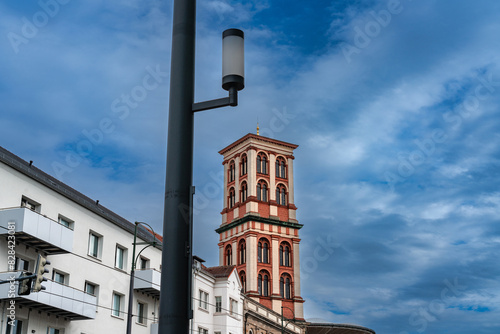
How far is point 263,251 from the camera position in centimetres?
10706

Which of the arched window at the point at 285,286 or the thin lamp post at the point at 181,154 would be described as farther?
the arched window at the point at 285,286

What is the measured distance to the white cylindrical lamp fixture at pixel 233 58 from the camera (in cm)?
553

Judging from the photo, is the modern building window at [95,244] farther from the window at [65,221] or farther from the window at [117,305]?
the window at [117,305]

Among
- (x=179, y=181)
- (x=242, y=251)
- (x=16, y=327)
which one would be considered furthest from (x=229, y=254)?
(x=179, y=181)

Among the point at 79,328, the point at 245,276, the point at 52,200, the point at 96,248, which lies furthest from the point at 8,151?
the point at 245,276

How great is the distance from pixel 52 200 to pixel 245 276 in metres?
69.8

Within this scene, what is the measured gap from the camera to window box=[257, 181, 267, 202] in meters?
111

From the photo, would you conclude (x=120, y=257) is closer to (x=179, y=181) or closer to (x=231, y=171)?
(x=179, y=181)

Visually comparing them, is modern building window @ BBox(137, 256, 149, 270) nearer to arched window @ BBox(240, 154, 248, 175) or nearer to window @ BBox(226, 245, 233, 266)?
window @ BBox(226, 245, 233, 266)

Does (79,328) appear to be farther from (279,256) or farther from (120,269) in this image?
(279,256)

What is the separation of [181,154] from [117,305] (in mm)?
40670

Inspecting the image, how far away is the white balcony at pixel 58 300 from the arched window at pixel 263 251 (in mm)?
67601

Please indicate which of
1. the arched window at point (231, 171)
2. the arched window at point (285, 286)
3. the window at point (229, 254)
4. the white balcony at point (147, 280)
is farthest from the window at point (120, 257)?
the arched window at point (231, 171)

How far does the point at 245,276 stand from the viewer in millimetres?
104875
